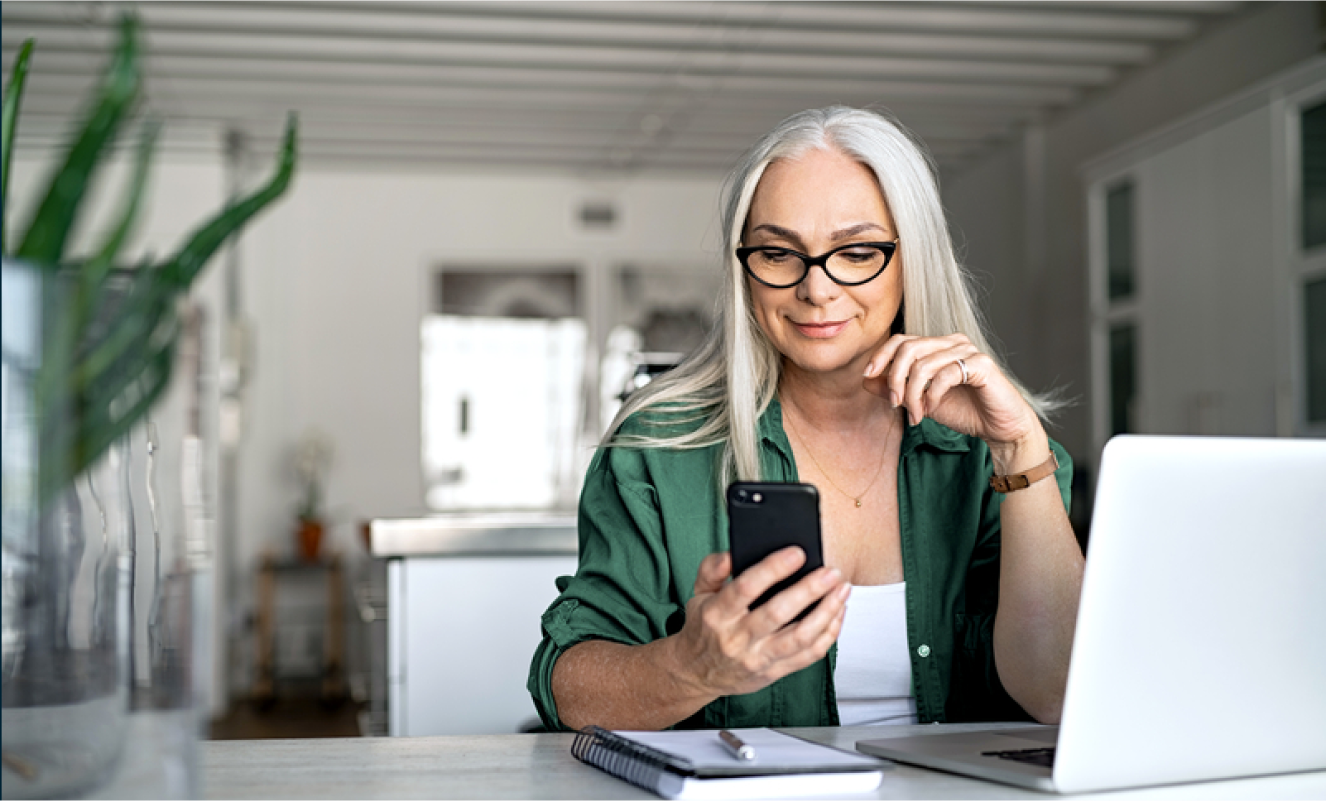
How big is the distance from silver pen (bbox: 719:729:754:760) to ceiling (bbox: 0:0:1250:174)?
428 centimetres

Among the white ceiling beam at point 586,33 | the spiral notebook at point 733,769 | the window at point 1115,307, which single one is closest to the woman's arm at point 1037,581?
the spiral notebook at point 733,769

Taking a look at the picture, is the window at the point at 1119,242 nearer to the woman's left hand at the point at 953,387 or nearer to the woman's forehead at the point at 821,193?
the woman's forehead at the point at 821,193

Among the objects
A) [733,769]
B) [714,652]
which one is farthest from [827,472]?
[733,769]

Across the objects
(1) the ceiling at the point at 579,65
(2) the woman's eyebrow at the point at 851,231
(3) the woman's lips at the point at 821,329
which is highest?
(1) the ceiling at the point at 579,65

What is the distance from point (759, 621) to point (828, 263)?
26.1 inches

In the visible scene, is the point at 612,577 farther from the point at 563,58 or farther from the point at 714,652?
the point at 563,58

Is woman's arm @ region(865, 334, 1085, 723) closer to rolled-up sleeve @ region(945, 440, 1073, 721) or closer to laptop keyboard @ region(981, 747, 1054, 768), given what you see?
rolled-up sleeve @ region(945, 440, 1073, 721)

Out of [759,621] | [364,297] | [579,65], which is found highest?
[579,65]

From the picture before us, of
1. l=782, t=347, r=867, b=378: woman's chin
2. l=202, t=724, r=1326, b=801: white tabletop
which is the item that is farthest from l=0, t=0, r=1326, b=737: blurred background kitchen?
l=202, t=724, r=1326, b=801: white tabletop

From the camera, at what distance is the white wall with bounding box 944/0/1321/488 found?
4.92m

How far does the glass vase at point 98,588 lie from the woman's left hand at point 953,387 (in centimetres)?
73

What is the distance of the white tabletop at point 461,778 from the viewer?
0.92 metres

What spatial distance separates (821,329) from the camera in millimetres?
1542

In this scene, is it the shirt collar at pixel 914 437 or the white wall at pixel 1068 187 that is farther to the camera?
the white wall at pixel 1068 187
